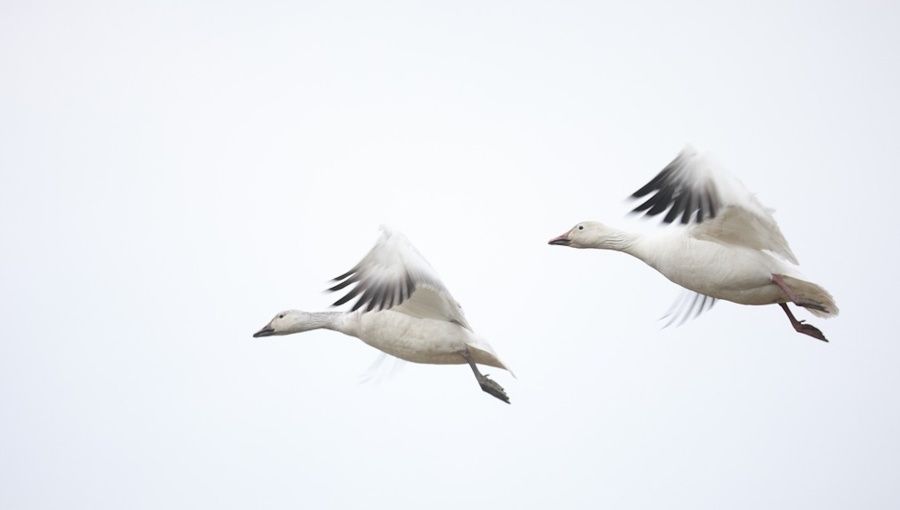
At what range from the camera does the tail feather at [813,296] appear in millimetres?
12984

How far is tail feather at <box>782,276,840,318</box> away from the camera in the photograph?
42.6ft

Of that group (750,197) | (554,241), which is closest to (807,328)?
(750,197)

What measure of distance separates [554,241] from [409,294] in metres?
1.58

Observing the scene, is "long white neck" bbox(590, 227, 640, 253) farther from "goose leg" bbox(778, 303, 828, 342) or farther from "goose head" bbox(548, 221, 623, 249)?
"goose leg" bbox(778, 303, 828, 342)

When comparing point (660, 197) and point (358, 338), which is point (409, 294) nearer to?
point (358, 338)

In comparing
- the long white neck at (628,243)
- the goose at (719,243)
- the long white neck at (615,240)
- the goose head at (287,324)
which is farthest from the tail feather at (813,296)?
the goose head at (287,324)

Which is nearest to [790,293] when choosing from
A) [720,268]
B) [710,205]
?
[720,268]

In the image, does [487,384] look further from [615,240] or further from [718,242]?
[718,242]

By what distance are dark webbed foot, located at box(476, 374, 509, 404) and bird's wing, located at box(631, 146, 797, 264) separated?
2.12 metres

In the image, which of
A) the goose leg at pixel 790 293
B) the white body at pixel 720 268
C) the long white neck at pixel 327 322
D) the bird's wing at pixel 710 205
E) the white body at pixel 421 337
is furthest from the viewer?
the long white neck at pixel 327 322

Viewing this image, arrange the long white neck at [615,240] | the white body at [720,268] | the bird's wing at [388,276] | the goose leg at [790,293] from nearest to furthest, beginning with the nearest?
the goose leg at [790,293]
the white body at [720,268]
the bird's wing at [388,276]
the long white neck at [615,240]

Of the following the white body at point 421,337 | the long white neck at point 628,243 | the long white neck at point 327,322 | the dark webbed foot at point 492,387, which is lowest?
the dark webbed foot at point 492,387

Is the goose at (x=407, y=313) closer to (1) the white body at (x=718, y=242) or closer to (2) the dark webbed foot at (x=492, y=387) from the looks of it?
(2) the dark webbed foot at (x=492, y=387)

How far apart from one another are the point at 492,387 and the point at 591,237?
60.6 inches
